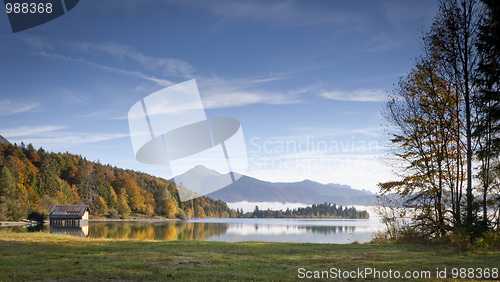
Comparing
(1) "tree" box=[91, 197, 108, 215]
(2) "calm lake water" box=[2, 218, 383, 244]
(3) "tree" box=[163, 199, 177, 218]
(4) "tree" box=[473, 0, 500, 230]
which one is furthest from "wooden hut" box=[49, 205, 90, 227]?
(4) "tree" box=[473, 0, 500, 230]

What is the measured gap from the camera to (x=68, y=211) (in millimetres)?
75562

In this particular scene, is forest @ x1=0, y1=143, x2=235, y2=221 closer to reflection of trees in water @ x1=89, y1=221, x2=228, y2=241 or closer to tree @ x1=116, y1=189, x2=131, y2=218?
tree @ x1=116, y1=189, x2=131, y2=218

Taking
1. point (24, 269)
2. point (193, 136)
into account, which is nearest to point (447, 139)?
point (193, 136)

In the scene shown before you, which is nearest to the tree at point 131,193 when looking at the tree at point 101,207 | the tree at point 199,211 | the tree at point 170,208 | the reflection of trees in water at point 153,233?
the tree at point 170,208

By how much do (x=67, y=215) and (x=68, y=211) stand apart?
1.63 meters

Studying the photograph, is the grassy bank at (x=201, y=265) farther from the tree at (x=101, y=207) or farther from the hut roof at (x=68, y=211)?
the tree at (x=101, y=207)

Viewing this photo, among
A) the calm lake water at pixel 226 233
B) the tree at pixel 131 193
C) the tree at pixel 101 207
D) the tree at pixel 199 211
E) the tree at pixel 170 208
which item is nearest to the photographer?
the calm lake water at pixel 226 233

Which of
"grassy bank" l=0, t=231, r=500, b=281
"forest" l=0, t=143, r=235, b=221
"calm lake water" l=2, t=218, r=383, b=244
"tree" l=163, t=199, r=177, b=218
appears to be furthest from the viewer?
"tree" l=163, t=199, r=177, b=218

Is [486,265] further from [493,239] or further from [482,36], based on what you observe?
[482,36]

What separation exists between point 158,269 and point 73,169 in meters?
124

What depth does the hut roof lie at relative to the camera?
7412cm

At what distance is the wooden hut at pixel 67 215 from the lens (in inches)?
2906

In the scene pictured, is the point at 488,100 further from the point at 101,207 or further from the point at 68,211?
the point at 101,207

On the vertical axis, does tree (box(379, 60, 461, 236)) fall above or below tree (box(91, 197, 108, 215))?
above
